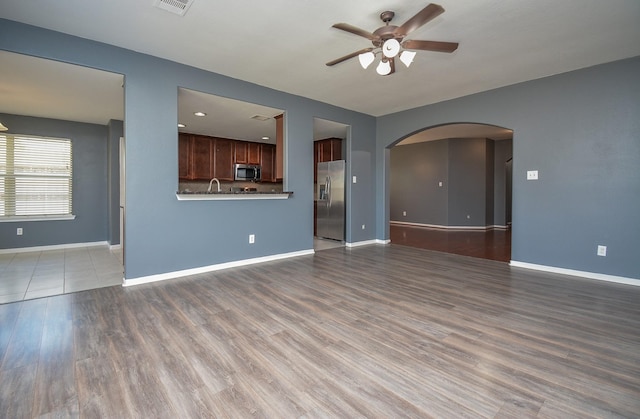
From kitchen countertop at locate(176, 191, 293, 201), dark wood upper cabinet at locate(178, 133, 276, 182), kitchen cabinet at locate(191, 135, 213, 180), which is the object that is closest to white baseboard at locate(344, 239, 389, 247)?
kitchen countertop at locate(176, 191, 293, 201)

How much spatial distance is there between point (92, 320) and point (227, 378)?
158cm

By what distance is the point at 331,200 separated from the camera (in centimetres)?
634

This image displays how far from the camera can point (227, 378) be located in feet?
5.63

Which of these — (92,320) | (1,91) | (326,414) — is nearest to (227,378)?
(326,414)

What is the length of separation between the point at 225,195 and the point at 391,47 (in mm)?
2781

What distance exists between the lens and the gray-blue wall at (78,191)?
5.18m

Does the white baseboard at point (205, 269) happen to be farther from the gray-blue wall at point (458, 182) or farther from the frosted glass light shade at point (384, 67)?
the gray-blue wall at point (458, 182)

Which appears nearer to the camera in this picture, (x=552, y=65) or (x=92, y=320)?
(x=92, y=320)

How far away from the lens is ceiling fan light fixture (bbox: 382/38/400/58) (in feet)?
8.44

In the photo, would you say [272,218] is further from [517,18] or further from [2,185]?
[2,185]

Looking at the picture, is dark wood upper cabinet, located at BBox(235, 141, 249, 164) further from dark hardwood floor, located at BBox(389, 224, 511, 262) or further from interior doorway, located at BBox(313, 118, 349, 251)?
dark hardwood floor, located at BBox(389, 224, 511, 262)

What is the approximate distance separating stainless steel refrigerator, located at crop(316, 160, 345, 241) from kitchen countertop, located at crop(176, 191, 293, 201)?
161 cm

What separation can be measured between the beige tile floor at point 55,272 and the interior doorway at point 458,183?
6.04 meters

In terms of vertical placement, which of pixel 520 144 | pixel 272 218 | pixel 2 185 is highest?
pixel 520 144
